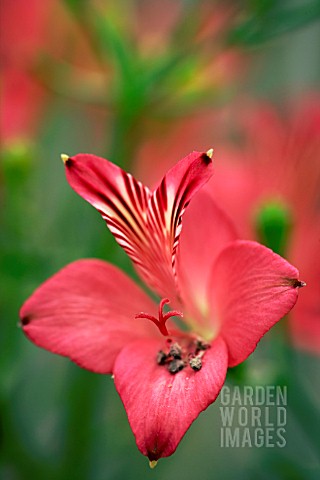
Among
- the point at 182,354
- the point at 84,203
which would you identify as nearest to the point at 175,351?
the point at 182,354

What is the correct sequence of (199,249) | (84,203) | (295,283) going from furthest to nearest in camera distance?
(84,203) < (199,249) < (295,283)

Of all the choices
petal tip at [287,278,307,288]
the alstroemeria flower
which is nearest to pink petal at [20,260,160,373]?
the alstroemeria flower

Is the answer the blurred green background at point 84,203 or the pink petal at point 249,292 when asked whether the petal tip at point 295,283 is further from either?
the blurred green background at point 84,203

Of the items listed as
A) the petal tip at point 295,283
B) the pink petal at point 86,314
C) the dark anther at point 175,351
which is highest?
the petal tip at point 295,283

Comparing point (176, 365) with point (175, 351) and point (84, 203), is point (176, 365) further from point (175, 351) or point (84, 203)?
point (84, 203)

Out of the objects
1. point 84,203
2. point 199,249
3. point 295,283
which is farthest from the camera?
point 84,203

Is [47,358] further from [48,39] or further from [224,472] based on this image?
[48,39]

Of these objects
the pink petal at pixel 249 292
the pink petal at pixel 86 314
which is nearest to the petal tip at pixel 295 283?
the pink petal at pixel 249 292
